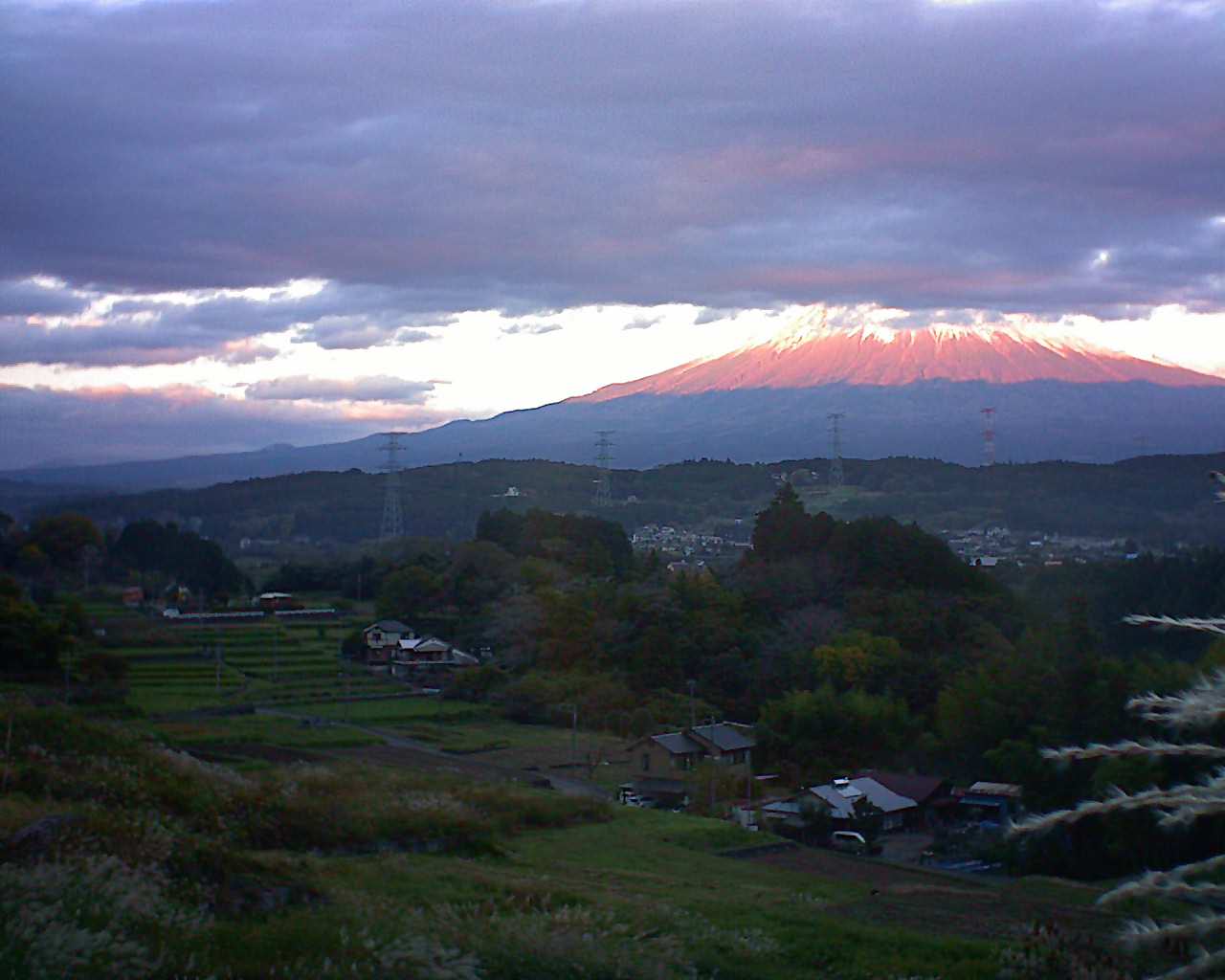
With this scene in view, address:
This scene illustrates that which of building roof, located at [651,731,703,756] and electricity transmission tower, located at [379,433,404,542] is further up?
electricity transmission tower, located at [379,433,404,542]

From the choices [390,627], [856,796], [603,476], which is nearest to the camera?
[856,796]

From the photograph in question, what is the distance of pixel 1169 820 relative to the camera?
204cm

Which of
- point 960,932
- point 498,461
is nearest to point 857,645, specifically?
A: point 960,932

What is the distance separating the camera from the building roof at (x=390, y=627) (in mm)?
23375

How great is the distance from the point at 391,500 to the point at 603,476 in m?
8.57

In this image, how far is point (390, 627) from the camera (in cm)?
2367

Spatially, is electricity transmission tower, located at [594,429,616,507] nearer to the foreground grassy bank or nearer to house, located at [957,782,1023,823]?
house, located at [957,782,1023,823]

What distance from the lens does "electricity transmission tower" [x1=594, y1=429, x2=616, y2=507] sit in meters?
41.2

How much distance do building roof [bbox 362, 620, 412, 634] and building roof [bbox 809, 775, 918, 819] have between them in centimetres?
1036

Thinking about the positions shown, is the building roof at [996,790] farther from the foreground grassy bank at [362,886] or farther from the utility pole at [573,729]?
the utility pole at [573,729]

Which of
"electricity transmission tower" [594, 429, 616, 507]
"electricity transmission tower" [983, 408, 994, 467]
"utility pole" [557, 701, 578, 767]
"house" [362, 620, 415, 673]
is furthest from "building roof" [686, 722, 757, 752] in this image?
"electricity transmission tower" [983, 408, 994, 467]

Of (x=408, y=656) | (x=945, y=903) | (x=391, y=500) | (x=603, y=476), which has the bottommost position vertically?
(x=408, y=656)

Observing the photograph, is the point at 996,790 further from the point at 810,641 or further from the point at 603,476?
the point at 603,476

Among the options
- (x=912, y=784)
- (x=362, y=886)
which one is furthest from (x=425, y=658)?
(x=362, y=886)
